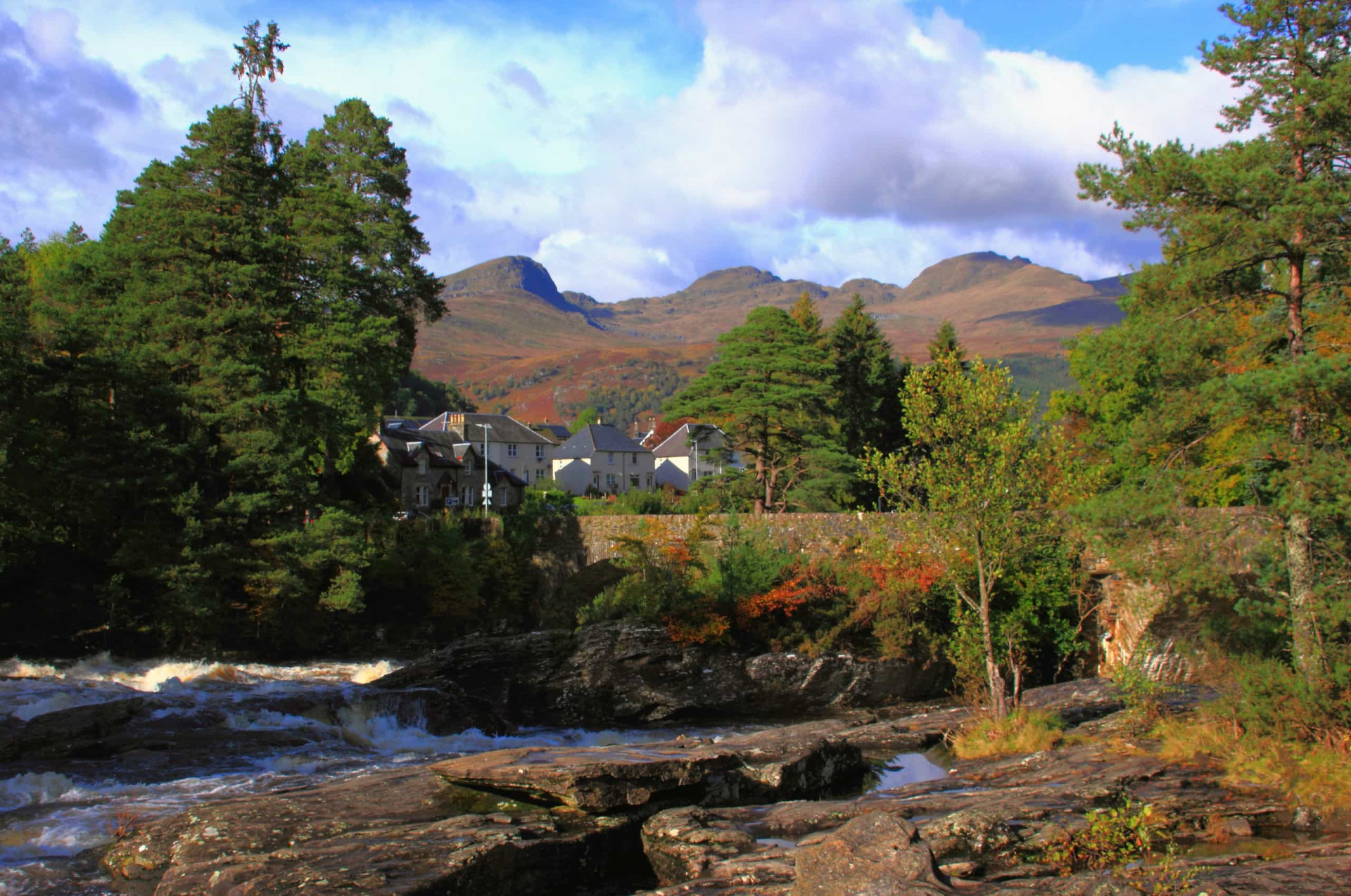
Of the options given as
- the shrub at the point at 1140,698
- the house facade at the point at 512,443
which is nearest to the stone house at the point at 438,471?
the house facade at the point at 512,443

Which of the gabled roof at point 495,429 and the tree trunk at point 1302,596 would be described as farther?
the gabled roof at point 495,429

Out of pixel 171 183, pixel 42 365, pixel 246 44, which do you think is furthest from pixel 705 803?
pixel 246 44

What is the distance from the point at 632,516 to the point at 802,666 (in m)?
12.8

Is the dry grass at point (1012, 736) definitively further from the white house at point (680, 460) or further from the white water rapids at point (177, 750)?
the white house at point (680, 460)

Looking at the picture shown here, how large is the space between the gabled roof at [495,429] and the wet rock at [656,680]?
2354 inches

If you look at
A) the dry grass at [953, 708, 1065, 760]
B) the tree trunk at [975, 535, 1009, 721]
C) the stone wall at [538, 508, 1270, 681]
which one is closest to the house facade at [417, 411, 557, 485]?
the stone wall at [538, 508, 1270, 681]

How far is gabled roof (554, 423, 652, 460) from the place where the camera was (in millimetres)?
92938

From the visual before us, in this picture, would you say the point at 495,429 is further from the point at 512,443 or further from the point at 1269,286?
the point at 1269,286

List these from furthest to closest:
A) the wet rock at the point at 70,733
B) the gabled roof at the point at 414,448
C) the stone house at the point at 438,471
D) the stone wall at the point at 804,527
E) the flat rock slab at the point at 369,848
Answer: the gabled roof at the point at 414,448, the stone house at the point at 438,471, the stone wall at the point at 804,527, the wet rock at the point at 70,733, the flat rock slab at the point at 369,848

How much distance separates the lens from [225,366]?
29.6 meters

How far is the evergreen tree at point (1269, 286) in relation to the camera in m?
13.1

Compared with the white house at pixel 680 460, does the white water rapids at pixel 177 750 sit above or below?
below

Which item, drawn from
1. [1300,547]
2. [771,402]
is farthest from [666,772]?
[771,402]

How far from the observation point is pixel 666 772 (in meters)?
14.2
